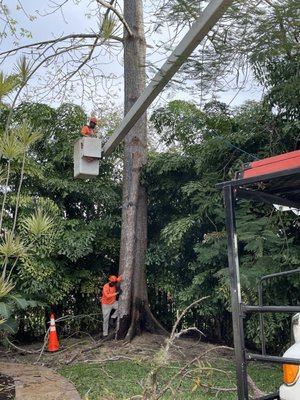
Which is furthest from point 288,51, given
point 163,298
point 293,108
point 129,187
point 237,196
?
point 163,298

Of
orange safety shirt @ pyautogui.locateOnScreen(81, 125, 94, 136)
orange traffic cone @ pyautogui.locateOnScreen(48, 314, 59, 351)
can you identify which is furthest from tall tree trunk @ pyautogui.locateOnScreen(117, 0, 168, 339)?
orange safety shirt @ pyautogui.locateOnScreen(81, 125, 94, 136)

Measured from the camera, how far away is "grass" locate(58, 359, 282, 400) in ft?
16.2

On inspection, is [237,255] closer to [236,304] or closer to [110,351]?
[236,304]

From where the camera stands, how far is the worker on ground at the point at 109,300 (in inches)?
332

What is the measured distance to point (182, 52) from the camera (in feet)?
14.5

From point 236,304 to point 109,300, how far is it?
6047mm

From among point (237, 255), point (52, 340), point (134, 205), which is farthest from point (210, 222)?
point (237, 255)

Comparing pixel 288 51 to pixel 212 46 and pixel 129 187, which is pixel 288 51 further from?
pixel 129 187

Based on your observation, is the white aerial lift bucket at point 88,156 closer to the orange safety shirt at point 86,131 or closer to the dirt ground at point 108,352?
the orange safety shirt at point 86,131

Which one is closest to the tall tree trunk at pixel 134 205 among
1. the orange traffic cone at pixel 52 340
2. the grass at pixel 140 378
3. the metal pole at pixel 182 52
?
the orange traffic cone at pixel 52 340

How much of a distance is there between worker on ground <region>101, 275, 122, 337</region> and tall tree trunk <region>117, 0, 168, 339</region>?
6.2 inches

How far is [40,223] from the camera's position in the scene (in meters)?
5.27

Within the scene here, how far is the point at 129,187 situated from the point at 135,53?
2.69m

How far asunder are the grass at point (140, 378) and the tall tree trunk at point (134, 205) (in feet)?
5.57
